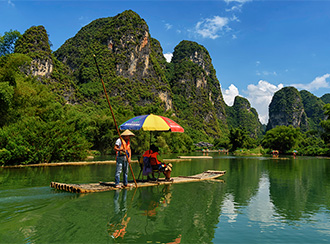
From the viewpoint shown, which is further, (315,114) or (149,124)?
(315,114)

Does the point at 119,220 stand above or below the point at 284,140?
below

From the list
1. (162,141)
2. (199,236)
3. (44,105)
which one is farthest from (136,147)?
(199,236)

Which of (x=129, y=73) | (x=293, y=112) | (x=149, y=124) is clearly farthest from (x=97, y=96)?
(x=293, y=112)

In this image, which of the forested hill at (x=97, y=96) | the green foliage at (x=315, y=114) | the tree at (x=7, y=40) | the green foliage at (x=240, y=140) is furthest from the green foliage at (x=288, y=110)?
the tree at (x=7, y=40)

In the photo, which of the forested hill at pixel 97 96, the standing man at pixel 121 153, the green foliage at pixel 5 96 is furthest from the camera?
the forested hill at pixel 97 96

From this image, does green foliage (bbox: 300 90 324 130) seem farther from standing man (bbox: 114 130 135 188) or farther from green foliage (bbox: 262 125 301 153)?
standing man (bbox: 114 130 135 188)

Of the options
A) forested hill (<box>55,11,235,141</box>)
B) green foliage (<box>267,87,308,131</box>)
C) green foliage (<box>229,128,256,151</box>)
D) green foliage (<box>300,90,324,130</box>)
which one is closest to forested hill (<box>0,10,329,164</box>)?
forested hill (<box>55,11,235,141</box>)

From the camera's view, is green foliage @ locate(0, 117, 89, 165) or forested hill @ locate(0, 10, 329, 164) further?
forested hill @ locate(0, 10, 329, 164)

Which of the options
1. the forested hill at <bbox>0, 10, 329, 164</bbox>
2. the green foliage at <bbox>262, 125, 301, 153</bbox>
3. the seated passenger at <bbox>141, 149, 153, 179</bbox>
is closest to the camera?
the seated passenger at <bbox>141, 149, 153, 179</bbox>

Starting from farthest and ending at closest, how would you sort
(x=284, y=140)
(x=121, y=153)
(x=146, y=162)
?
1. (x=284, y=140)
2. (x=146, y=162)
3. (x=121, y=153)

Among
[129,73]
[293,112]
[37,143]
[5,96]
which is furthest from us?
[293,112]

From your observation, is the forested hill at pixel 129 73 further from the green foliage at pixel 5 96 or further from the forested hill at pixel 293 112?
the green foliage at pixel 5 96

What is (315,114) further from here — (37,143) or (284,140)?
(37,143)

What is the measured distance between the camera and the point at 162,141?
4794 cm
